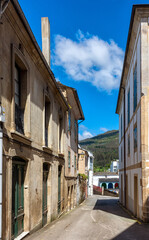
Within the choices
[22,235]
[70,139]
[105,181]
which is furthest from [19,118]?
[105,181]

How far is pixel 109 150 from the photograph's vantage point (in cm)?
19038

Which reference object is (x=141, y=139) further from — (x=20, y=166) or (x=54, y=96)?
(x=20, y=166)

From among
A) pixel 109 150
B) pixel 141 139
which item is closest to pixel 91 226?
pixel 141 139

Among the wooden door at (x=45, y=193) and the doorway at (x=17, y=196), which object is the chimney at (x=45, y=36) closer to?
the wooden door at (x=45, y=193)

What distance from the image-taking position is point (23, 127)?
963cm

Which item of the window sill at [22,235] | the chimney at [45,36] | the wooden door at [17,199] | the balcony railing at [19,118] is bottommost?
the window sill at [22,235]

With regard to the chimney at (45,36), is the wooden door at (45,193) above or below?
below

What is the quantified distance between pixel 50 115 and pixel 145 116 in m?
4.55

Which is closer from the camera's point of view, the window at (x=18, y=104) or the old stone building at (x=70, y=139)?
the window at (x=18, y=104)

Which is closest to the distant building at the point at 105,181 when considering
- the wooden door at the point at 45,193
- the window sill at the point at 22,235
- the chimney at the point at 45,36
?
the chimney at the point at 45,36

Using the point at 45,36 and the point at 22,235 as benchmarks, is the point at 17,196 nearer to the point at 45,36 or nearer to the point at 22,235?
the point at 22,235

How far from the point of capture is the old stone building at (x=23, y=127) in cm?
752

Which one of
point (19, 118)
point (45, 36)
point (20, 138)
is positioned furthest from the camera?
point (45, 36)

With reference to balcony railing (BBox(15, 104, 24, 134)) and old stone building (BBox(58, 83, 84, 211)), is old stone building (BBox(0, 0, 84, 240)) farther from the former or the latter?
old stone building (BBox(58, 83, 84, 211))
